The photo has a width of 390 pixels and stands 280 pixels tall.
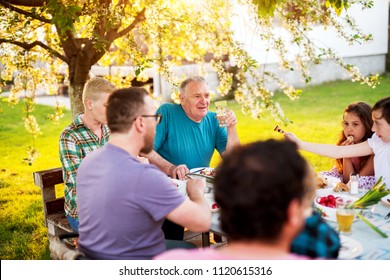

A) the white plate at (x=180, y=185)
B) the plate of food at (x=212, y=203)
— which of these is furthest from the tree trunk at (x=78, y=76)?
the plate of food at (x=212, y=203)

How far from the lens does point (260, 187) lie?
1515 mm

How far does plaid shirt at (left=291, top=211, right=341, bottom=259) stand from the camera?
210cm

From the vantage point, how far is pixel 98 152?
2.54 m

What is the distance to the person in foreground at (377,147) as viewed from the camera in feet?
11.5

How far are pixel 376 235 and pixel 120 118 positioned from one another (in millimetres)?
1430

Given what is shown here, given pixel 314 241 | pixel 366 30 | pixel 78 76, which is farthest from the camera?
pixel 366 30

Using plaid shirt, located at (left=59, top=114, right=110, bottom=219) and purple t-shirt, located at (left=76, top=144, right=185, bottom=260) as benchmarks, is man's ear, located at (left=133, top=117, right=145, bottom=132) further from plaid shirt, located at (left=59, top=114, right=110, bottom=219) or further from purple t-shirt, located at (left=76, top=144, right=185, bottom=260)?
plaid shirt, located at (left=59, top=114, right=110, bottom=219)

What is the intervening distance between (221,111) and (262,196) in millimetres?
2711

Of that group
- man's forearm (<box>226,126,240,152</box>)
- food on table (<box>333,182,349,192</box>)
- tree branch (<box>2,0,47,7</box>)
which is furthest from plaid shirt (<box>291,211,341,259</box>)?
tree branch (<box>2,0,47,7</box>)

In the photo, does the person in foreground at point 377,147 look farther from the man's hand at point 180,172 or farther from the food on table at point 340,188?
the man's hand at point 180,172

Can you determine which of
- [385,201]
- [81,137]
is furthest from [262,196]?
[81,137]

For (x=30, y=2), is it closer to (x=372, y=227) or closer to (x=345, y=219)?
(x=345, y=219)

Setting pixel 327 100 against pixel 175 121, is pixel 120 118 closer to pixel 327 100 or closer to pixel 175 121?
pixel 175 121

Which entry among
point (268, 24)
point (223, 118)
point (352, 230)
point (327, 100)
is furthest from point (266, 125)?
point (352, 230)
